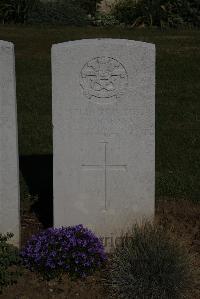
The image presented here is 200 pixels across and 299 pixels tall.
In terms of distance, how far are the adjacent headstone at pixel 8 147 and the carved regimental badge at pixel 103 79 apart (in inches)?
24.3

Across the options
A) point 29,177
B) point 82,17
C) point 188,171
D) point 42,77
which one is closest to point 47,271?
point 29,177

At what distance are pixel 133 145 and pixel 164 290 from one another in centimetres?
134

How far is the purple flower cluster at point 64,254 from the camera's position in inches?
203

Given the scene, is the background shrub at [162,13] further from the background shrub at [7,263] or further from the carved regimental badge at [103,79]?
the background shrub at [7,263]

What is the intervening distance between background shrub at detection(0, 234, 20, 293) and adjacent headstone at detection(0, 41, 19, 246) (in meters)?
0.24

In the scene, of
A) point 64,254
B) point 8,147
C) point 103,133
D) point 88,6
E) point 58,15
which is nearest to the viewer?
point 64,254

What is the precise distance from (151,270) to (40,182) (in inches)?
121

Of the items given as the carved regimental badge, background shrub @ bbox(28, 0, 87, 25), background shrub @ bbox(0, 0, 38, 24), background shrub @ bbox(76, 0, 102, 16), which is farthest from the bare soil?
background shrub @ bbox(76, 0, 102, 16)

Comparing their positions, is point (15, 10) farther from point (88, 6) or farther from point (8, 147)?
point (8, 147)

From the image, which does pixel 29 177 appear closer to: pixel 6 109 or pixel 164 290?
pixel 6 109

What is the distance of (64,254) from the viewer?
514 cm

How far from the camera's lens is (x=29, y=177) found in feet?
25.9

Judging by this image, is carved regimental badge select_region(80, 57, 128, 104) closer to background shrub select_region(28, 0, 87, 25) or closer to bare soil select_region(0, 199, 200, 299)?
bare soil select_region(0, 199, 200, 299)

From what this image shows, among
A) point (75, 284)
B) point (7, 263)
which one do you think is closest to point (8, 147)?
point (7, 263)
